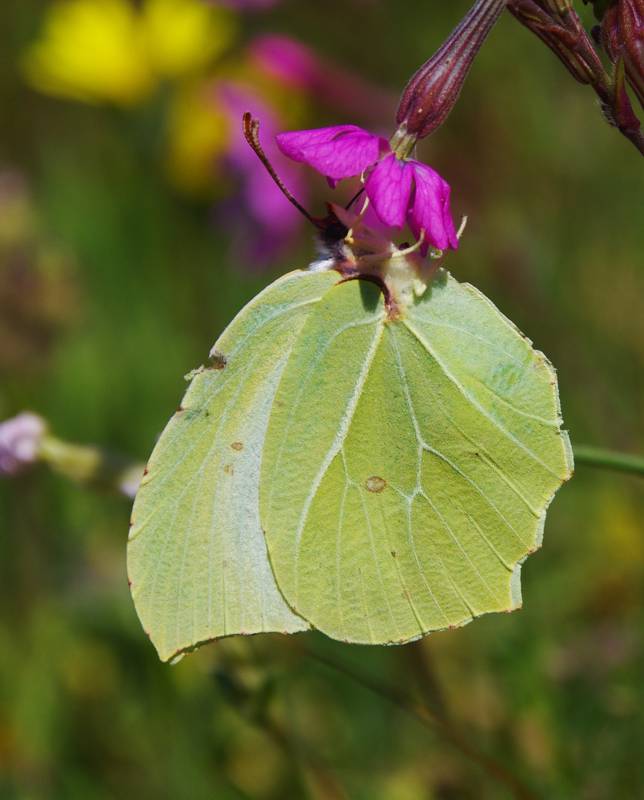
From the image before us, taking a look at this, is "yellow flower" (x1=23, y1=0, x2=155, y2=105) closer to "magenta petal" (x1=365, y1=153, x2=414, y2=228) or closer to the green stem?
"magenta petal" (x1=365, y1=153, x2=414, y2=228)

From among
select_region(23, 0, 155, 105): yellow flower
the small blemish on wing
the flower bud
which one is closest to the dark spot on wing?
the small blemish on wing

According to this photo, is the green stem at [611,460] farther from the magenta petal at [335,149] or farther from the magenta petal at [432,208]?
the magenta petal at [335,149]

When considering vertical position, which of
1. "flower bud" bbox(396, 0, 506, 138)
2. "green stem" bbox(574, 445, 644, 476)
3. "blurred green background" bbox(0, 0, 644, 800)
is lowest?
"blurred green background" bbox(0, 0, 644, 800)

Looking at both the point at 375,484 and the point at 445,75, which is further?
the point at 375,484

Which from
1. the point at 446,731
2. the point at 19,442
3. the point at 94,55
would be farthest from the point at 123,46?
the point at 446,731

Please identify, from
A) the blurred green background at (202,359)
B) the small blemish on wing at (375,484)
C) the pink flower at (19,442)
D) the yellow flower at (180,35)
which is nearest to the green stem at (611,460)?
the small blemish on wing at (375,484)

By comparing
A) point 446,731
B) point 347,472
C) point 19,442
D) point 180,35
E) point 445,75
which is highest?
point 445,75

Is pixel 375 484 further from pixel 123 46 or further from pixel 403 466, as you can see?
pixel 123 46
